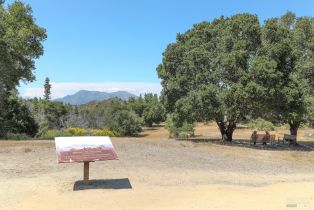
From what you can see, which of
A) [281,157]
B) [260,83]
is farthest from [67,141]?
[260,83]

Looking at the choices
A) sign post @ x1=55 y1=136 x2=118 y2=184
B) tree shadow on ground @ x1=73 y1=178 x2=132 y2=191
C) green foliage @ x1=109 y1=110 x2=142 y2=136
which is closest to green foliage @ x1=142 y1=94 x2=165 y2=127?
green foliage @ x1=109 y1=110 x2=142 y2=136

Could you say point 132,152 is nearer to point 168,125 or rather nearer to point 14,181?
point 14,181

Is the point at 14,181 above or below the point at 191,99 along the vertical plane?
below

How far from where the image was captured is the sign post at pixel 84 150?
1194 centimetres

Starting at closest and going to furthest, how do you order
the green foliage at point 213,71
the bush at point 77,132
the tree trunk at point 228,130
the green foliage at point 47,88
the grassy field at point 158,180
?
1. the grassy field at point 158,180
2. the green foliage at point 213,71
3. the tree trunk at point 228,130
4. the bush at point 77,132
5. the green foliage at point 47,88

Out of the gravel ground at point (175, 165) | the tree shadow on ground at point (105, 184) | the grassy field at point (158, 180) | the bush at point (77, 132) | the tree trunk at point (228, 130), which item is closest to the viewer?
the grassy field at point (158, 180)

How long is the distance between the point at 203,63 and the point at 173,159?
10082 mm

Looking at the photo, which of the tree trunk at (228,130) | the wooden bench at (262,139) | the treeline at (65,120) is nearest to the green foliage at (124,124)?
the treeline at (65,120)

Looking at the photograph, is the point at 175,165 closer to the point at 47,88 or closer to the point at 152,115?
the point at 152,115

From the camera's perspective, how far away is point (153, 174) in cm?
1469

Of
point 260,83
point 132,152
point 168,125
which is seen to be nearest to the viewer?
point 132,152

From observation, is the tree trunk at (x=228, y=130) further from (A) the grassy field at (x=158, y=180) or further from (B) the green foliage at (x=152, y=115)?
(B) the green foliage at (x=152, y=115)

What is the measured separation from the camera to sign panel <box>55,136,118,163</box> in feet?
39.1

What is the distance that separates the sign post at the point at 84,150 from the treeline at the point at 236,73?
12728 mm
